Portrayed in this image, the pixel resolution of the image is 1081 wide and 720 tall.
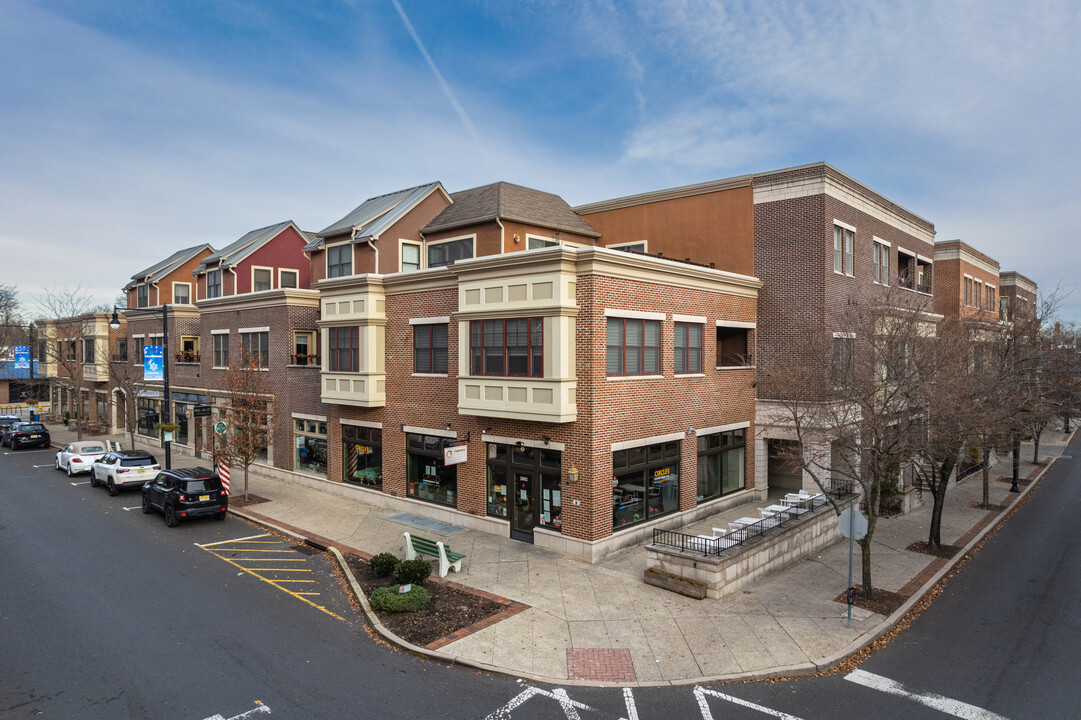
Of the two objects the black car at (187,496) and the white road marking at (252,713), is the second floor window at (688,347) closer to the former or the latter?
the white road marking at (252,713)

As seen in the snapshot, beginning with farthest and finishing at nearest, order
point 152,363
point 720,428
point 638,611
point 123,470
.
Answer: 1. point 152,363
2. point 123,470
3. point 720,428
4. point 638,611

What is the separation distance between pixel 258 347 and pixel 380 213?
8.47 meters

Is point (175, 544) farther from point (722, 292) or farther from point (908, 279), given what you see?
point (908, 279)

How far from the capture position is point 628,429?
57.6 ft

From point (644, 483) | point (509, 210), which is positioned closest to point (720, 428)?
point (644, 483)

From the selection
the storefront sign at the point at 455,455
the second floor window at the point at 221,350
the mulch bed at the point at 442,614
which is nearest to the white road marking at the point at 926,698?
the mulch bed at the point at 442,614

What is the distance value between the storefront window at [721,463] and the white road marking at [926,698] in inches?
400

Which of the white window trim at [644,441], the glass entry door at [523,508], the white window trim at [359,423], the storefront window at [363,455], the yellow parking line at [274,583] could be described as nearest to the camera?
the yellow parking line at [274,583]

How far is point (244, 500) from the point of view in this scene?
23234 mm

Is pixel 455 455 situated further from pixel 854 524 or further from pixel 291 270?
pixel 291 270

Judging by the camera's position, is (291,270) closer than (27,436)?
Yes

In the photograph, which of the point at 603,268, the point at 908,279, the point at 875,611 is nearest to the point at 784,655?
the point at 875,611

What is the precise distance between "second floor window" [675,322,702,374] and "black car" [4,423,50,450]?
134 ft

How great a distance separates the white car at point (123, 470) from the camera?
80.9ft
